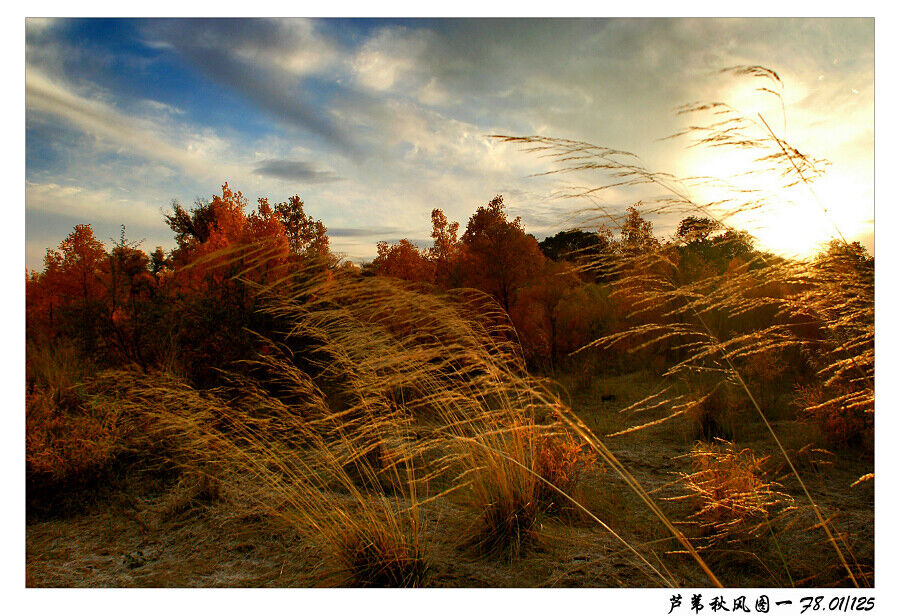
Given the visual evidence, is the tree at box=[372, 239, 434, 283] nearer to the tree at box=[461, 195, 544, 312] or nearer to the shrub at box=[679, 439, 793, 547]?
the tree at box=[461, 195, 544, 312]

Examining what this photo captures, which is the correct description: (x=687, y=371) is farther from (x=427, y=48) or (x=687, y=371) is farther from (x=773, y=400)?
(x=427, y=48)

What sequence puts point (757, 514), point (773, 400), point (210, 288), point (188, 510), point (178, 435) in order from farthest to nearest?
point (210, 288)
point (773, 400)
point (178, 435)
point (188, 510)
point (757, 514)

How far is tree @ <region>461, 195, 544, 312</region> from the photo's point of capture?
651cm

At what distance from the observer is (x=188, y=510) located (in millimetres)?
2943

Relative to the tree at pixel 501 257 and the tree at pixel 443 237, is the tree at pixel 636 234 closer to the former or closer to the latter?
the tree at pixel 501 257

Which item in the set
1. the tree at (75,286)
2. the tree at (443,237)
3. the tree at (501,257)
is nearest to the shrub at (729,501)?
the tree at (501,257)

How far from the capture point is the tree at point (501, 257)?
6.51 meters

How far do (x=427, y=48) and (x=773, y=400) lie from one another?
438 centimetres

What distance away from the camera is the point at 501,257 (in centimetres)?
652

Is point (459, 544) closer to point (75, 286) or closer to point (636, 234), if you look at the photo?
point (636, 234)

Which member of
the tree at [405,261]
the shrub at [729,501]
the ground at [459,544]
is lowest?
the ground at [459,544]

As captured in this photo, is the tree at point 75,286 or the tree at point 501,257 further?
the tree at point 501,257
